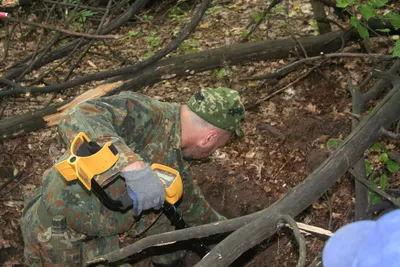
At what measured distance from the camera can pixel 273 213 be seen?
216cm

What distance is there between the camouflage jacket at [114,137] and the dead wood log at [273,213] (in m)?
0.86

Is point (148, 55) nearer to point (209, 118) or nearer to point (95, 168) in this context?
point (209, 118)

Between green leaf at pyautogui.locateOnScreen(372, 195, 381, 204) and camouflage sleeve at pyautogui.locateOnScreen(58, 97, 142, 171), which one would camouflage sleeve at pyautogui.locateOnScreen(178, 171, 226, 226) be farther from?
green leaf at pyautogui.locateOnScreen(372, 195, 381, 204)

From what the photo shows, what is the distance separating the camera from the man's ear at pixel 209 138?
10.9ft

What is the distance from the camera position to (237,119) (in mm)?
3322

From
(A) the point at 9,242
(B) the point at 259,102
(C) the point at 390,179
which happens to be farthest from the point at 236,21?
(A) the point at 9,242

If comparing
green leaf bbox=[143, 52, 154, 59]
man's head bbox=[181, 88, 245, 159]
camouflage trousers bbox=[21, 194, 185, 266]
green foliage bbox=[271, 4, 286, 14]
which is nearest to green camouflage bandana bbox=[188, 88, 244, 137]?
man's head bbox=[181, 88, 245, 159]

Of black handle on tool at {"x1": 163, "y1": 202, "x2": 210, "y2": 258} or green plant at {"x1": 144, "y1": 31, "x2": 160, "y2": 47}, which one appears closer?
black handle on tool at {"x1": 163, "y1": 202, "x2": 210, "y2": 258}

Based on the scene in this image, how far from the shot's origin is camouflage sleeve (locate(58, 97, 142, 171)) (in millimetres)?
2723

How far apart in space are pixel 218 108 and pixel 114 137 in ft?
2.40

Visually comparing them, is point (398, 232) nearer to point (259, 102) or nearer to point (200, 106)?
point (200, 106)

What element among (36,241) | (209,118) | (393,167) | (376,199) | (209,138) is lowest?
(36,241)

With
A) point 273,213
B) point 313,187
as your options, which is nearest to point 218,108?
point 313,187

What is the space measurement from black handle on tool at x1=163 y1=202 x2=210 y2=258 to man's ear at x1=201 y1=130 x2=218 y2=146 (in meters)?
0.48
